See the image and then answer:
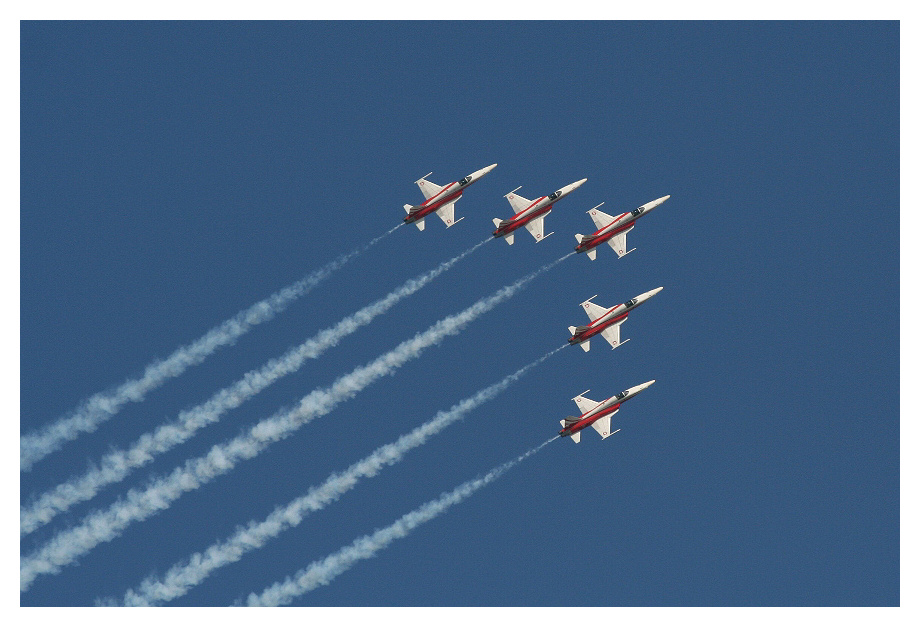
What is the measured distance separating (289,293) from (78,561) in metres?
20.9

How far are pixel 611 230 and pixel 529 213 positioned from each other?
5311 millimetres

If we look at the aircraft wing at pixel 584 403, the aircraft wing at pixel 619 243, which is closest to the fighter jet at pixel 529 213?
the aircraft wing at pixel 619 243

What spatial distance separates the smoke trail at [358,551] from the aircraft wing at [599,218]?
14.3m

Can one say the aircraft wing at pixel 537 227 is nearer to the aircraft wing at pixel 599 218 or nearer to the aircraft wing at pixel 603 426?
the aircraft wing at pixel 599 218

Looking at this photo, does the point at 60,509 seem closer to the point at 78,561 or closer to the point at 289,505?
the point at 78,561

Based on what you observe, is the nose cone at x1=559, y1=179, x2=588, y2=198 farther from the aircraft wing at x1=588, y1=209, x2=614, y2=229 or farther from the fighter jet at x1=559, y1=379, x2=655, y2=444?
the fighter jet at x1=559, y1=379, x2=655, y2=444

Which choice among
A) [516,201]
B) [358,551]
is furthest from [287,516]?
[516,201]

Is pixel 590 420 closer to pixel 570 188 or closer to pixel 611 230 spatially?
pixel 611 230

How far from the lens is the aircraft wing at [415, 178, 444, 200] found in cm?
11825

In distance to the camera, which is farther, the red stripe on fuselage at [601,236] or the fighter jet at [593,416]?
the red stripe on fuselage at [601,236]

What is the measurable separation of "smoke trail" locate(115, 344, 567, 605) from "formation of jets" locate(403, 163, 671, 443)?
3249 millimetres

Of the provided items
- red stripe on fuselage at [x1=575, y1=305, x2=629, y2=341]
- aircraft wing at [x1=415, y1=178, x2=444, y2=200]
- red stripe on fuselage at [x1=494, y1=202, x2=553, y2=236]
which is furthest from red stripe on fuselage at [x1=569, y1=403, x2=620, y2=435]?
aircraft wing at [x1=415, y1=178, x2=444, y2=200]

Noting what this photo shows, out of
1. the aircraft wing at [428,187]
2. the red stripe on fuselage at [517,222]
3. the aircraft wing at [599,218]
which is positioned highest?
the aircraft wing at [428,187]

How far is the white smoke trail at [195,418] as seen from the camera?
111375 mm
